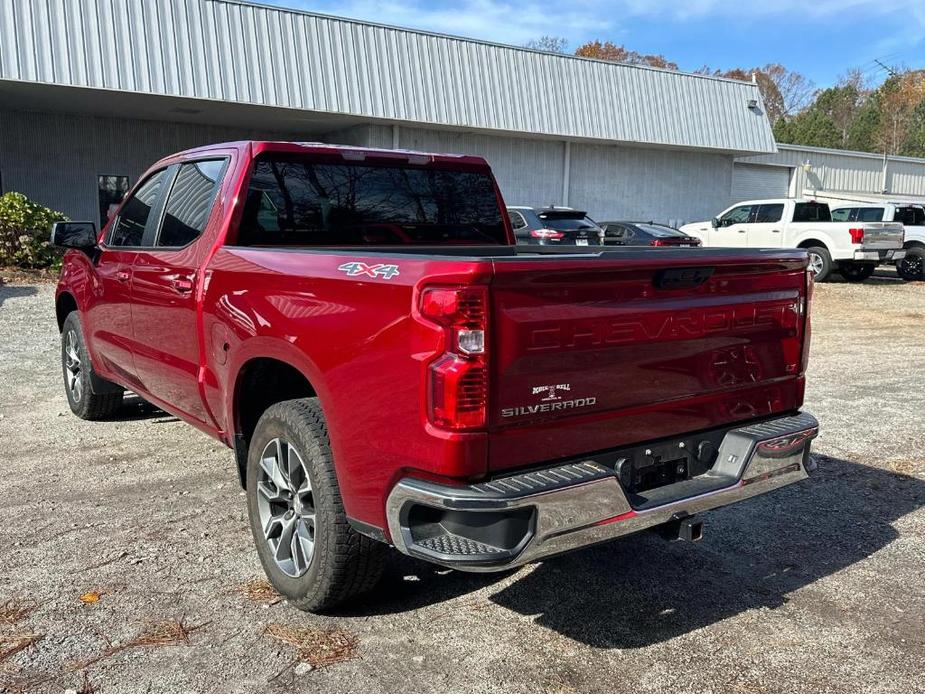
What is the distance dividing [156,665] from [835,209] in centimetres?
2129

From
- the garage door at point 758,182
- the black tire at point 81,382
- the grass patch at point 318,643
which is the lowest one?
the grass patch at point 318,643

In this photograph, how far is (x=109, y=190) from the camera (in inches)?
942

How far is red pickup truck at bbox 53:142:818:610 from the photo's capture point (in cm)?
281

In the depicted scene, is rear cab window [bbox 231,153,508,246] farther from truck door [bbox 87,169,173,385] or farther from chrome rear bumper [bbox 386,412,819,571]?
chrome rear bumper [bbox 386,412,819,571]

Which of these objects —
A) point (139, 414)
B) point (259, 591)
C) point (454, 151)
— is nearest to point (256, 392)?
point (259, 591)

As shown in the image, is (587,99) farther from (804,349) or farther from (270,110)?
(804,349)

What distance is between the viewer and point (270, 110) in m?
21.2

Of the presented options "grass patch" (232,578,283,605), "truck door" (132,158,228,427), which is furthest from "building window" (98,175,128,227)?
"grass patch" (232,578,283,605)

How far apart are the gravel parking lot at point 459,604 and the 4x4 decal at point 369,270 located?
57.8 inches

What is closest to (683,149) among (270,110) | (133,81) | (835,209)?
(835,209)

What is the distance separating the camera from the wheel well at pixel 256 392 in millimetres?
3883

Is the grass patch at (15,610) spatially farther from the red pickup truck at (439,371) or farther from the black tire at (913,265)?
the black tire at (913,265)

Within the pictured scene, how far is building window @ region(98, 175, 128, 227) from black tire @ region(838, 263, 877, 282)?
63.8ft

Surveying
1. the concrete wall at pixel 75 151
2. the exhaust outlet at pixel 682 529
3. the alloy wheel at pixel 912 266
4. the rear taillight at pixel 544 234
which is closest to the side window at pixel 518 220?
the rear taillight at pixel 544 234
